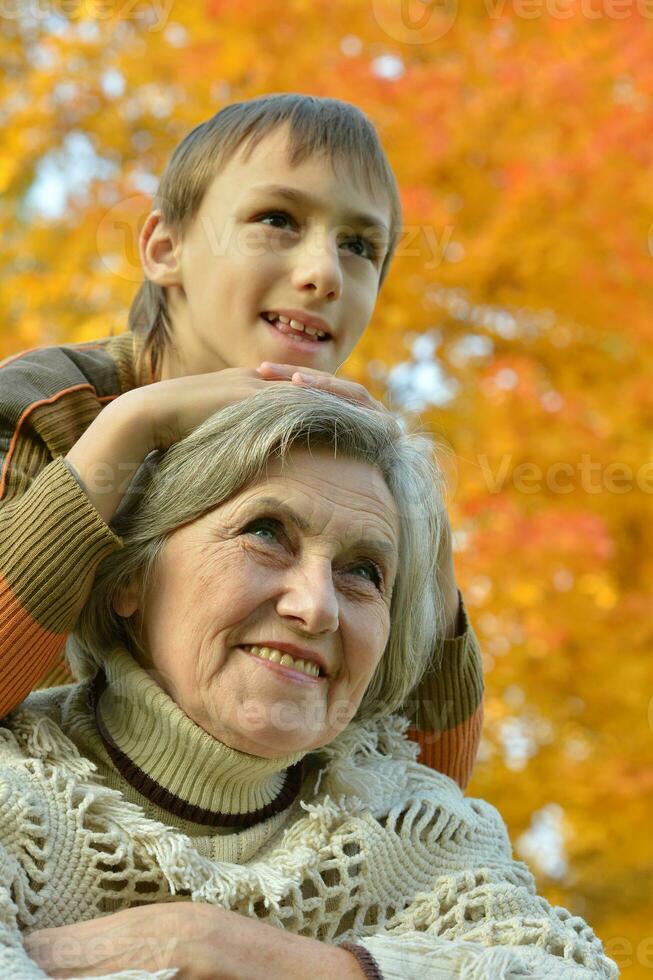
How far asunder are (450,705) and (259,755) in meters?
0.60

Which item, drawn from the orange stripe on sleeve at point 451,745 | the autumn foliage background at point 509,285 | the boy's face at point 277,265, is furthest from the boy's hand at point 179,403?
the autumn foliage background at point 509,285

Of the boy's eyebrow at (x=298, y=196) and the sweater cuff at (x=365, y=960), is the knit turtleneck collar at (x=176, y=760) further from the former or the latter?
the boy's eyebrow at (x=298, y=196)

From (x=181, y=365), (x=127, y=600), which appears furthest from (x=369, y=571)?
(x=181, y=365)

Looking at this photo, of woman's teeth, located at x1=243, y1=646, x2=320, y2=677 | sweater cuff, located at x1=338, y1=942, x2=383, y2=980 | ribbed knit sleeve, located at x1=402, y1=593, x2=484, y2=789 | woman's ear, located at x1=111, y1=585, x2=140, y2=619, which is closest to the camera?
sweater cuff, located at x1=338, y1=942, x2=383, y2=980

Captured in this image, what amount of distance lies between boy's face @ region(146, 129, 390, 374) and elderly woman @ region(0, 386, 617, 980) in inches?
21.6

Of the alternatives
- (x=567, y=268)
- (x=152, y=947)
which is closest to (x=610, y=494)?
(x=567, y=268)

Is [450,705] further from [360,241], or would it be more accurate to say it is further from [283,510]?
[360,241]

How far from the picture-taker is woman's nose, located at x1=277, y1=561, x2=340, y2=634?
1993 millimetres

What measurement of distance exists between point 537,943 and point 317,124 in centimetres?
173

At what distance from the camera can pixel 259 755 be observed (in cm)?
205

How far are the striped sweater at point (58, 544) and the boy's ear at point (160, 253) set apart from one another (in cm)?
19

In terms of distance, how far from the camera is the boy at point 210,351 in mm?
2059

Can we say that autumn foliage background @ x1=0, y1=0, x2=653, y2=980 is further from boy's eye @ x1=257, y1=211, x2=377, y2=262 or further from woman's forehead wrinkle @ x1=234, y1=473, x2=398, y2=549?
woman's forehead wrinkle @ x1=234, y1=473, x2=398, y2=549

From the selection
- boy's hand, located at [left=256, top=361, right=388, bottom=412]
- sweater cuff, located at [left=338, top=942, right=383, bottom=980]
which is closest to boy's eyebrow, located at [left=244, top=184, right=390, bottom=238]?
boy's hand, located at [left=256, top=361, right=388, bottom=412]
